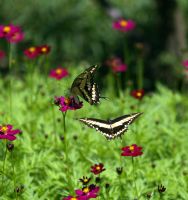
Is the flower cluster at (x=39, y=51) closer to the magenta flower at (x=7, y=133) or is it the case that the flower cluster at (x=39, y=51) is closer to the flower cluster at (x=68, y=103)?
the flower cluster at (x=68, y=103)

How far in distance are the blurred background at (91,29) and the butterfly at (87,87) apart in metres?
4.87

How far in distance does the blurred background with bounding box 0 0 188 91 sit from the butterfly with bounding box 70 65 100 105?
487cm

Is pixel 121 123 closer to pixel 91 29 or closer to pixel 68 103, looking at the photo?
pixel 68 103

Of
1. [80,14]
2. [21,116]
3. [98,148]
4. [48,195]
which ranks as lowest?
[48,195]

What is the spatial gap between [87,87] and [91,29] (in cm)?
585

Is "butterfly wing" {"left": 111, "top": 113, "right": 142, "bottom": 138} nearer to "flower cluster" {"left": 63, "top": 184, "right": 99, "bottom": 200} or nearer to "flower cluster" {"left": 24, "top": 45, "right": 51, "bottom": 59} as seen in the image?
"flower cluster" {"left": 63, "top": 184, "right": 99, "bottom": 200}

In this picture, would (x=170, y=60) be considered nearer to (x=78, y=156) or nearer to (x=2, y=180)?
(x=78, y=156)

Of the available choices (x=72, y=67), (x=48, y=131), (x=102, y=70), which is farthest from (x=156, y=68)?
(x=48, y=131)

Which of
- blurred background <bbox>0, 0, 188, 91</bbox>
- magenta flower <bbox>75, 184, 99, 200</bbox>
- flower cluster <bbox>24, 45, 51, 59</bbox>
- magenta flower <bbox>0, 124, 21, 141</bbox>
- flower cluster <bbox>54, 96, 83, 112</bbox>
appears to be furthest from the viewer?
blurred background <bbox>0, 0, 188, 91</bbox>

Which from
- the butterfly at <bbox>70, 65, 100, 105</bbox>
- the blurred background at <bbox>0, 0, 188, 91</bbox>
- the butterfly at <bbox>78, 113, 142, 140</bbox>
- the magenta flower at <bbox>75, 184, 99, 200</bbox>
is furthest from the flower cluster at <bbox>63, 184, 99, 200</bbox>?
the blurred background at <bbox>0, 0, 188, 91</bbox>

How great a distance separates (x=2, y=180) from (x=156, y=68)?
6.58m

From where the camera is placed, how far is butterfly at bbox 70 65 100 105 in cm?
334

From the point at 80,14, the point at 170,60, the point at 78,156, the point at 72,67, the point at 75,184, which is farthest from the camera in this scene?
the point at 80,14

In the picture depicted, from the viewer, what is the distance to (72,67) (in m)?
5.82
